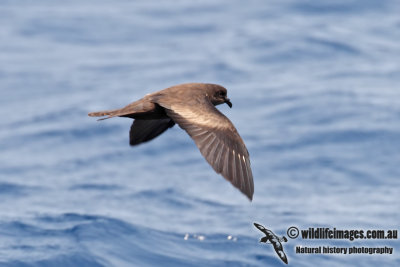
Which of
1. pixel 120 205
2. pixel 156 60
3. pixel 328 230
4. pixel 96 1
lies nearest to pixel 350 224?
pixel 328 230

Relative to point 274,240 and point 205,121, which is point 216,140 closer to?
point 205,121

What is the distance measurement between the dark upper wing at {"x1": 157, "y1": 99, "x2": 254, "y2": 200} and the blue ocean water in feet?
10.9

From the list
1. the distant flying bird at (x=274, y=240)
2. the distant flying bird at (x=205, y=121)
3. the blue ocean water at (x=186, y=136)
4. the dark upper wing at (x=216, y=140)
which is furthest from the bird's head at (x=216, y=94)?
the distant flying bird at (x=274, y=240)

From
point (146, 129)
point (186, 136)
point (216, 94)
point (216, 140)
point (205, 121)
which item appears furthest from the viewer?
point (186, 136)

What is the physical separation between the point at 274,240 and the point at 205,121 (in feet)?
13.6

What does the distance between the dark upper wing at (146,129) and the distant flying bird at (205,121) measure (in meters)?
0.37

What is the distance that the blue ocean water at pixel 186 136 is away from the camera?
11.0 meters

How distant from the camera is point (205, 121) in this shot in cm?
715

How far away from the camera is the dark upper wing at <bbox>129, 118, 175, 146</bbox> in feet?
27.7

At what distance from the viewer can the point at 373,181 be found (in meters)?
12.8

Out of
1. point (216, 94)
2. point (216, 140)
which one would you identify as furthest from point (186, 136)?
point (216, 140)

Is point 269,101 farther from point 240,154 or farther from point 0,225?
point 240,154

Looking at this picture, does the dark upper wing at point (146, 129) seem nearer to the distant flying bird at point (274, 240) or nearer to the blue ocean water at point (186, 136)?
the blue ocean water at point (186, 136)

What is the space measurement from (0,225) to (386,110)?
7.05m
